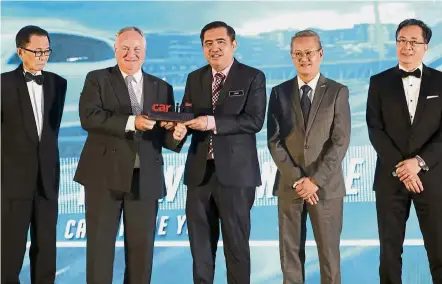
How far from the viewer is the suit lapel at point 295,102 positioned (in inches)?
185

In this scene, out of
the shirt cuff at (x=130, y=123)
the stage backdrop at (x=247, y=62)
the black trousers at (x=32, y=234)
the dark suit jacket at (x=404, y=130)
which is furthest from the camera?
the stage backdrop at (x=247, y=62)

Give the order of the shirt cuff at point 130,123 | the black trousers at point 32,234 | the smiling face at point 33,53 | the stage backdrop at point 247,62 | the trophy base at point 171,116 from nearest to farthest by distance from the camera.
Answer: the trophy base at point 171,116
the shirt cuff at point 130,123
the black trousers at point 32,234
the smiling face at point 33,53
the stage backdrop at point 247,62

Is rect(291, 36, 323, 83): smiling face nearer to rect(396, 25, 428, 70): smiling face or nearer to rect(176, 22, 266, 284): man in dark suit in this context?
rect(176, 22, 266, 284): man in dark suit

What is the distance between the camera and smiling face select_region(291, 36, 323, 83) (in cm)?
464

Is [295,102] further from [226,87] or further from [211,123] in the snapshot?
[211,123]

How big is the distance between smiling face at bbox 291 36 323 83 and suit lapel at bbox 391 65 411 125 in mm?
493

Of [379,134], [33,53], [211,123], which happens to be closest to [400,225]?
[379,134]

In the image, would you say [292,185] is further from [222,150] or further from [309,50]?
[309,50]

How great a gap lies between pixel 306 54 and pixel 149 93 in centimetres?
100

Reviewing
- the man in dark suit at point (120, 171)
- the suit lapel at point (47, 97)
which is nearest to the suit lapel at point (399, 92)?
the man in dark suit at point (120, 171)

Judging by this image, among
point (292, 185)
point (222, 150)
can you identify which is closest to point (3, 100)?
point (222, 150)

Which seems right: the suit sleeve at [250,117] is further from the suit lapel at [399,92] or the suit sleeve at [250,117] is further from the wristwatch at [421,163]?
the wristwatch at [421,163]

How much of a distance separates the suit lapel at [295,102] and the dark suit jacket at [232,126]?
18 centimetres

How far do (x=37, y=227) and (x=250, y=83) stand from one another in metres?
1.64
